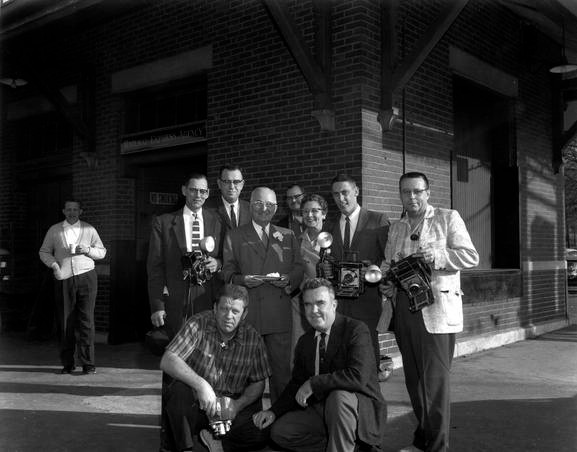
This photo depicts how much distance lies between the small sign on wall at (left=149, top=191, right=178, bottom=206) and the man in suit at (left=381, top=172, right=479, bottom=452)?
5.91 metres

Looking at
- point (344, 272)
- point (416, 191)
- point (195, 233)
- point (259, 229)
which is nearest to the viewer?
point (416, 191)

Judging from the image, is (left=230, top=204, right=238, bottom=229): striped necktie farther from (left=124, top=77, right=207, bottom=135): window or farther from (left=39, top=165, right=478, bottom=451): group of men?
(left=124, top=77, right=207, bottom=135): window

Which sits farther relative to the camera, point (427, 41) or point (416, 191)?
point (427, 41)

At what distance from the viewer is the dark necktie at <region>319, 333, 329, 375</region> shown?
149 inches

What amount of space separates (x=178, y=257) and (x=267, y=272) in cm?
71

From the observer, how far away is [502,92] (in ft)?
30.6

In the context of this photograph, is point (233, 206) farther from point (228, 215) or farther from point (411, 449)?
point (411, 449)

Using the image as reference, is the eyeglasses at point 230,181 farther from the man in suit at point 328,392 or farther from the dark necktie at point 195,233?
the man in suit at point 328,392

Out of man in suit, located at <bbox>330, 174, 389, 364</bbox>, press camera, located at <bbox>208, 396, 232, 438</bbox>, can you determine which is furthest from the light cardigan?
press camera, located at <bbox>208, 396, 232, 438</bbox>

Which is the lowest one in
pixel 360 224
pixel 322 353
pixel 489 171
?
pixel 322 353

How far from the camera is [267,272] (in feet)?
15.7

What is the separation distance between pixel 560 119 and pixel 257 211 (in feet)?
25.4

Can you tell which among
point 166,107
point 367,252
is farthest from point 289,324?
point 166,107

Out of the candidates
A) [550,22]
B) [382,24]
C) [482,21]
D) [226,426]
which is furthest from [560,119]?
[226,426]
